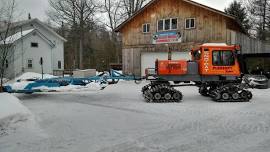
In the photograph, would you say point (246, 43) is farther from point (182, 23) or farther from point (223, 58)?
point (223, 58)

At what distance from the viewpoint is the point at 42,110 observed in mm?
11734

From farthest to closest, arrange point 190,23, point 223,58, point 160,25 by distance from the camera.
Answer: point 160,25
point 190,23
point 223,58

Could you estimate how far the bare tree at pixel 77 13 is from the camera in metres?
44.5

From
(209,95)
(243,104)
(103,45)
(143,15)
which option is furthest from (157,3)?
(103,45)

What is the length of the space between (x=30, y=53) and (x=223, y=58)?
87.9 feet

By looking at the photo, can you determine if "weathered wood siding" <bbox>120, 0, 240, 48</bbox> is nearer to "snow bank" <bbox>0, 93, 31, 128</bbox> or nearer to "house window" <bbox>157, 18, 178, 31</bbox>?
"house window" <bbox>157, 18, 178, 31</bbox>

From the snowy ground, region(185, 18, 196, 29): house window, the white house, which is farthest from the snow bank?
the white house

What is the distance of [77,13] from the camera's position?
44.9m

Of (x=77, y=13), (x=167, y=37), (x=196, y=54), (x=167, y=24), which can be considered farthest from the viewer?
(x=77, y=13)

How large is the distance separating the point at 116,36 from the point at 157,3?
85.2 feet

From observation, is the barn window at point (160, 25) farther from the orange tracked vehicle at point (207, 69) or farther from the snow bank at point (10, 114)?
the snow bank at point (10, 114)

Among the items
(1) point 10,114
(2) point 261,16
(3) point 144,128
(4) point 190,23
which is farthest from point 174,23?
(2) point 261,16

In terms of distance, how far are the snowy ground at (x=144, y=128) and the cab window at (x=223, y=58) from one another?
2.02 metres

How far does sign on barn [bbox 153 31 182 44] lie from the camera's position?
2470cm
